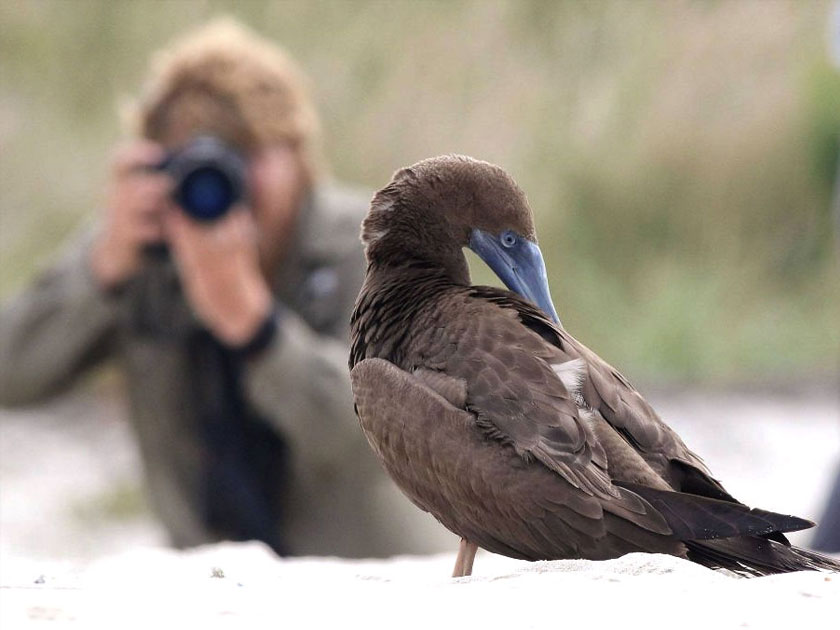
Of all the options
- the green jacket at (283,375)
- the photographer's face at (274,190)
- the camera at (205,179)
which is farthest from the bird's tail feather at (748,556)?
the photographer's face at (274,190)

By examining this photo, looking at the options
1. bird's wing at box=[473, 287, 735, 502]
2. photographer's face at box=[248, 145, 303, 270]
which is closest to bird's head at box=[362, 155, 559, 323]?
bird's wing at box=[473, 287, 735, 502]

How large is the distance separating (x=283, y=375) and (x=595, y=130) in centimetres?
773

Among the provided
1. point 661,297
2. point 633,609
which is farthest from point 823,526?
point 661,297

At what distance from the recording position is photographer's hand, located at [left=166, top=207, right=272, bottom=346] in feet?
20.4

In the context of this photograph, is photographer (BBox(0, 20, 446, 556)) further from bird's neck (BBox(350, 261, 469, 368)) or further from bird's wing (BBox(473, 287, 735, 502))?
bird's wing (BBox(473, 287, 735, 502))

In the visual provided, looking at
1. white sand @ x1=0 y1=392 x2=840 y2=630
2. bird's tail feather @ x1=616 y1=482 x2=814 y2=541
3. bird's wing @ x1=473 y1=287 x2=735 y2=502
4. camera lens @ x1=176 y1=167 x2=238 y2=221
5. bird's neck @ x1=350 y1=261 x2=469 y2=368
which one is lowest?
white sand @ x1=0 y1=392 x2=840 y2=630

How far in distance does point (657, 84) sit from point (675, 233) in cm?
148

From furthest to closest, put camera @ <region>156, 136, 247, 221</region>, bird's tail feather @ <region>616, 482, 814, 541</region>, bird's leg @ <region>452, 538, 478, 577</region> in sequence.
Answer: camera @ <region>156, 136, 247, 221</region> → bird's leg @ <region>452, 538, 478, 577</region> → bird's tail feather @ <region>616, 482, 814, 541</region>

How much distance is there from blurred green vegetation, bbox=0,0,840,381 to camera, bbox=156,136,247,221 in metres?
6.22

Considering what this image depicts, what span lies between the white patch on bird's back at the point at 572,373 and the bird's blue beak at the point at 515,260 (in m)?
0.36

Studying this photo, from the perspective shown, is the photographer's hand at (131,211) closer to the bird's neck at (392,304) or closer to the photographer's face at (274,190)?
the photographer's face at (274,190)

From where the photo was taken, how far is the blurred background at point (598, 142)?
1266 centimetres

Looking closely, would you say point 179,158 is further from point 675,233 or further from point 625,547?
point 675,233

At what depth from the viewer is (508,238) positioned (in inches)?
141
